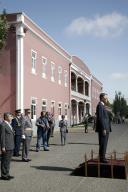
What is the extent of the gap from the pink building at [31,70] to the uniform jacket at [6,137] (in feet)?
55.3

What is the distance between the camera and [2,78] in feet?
91.0

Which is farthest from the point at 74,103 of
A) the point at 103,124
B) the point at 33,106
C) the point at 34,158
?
the point at 103,124

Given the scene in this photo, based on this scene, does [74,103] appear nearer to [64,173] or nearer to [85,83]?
[85,83]

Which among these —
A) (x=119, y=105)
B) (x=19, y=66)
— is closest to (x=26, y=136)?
(x=19, y=66)

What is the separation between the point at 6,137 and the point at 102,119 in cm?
270

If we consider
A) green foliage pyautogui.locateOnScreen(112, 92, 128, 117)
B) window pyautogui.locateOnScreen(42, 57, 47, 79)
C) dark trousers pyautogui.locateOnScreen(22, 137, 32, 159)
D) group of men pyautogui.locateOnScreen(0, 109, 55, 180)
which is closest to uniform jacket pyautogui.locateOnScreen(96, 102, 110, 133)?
group of men pyautogui.locateOnScreen(0, 109, 55, 180)

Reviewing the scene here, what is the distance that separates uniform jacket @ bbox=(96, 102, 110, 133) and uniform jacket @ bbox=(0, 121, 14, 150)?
2470 mm

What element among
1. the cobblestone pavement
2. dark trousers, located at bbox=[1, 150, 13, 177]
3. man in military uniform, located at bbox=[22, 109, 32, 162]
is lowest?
the cobblestone pavement

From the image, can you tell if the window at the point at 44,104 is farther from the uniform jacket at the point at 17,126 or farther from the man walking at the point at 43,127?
the uniform jacket at the point at 17,126

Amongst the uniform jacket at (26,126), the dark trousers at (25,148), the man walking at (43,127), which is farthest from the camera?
the man walking at (43,127)

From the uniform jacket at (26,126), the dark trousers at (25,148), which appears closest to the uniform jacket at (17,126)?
the uniform jacket at (26,126)

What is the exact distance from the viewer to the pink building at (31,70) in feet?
90.5

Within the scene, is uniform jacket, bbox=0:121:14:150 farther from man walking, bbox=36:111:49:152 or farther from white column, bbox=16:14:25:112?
white column, bbox=16:14:25:112

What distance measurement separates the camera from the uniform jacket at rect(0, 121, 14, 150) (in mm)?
10312
